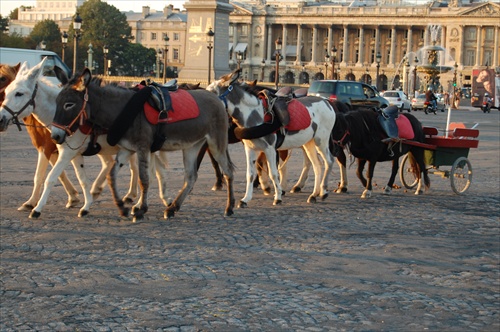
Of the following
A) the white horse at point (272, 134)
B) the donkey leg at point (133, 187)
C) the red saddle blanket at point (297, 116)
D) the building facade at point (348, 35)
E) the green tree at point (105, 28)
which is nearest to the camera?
the donkey leg at point (133, 187)

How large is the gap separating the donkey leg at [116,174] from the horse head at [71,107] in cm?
67

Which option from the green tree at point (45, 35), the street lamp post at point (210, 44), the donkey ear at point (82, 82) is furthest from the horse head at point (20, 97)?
the green tree at point (45, 35)

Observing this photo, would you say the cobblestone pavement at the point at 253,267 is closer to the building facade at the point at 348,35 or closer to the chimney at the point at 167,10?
the building facade at the point at 348,35

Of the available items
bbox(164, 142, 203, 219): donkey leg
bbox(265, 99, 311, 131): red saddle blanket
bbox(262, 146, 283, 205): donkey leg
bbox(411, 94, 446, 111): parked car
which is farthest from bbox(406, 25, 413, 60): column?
bbox(164, 142, 203, 219): donkey leg

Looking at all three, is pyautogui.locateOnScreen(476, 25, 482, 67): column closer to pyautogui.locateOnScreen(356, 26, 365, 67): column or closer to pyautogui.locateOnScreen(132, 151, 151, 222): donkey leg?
pyautogui.locateOnScreen(356, 26, 365, 67): column

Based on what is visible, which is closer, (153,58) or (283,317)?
(283,317)

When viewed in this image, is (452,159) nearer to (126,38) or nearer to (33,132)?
(33,132)

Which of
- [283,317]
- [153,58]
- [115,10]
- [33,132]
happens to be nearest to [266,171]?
[33,132]

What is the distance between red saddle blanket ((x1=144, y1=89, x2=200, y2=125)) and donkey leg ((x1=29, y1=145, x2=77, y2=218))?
1085 millimetres

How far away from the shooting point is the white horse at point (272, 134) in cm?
1309

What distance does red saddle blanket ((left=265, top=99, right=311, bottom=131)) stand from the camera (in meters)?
13.9

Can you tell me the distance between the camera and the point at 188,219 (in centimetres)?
1209

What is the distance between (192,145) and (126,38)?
110 meters

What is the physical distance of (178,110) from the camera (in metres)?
12.0
